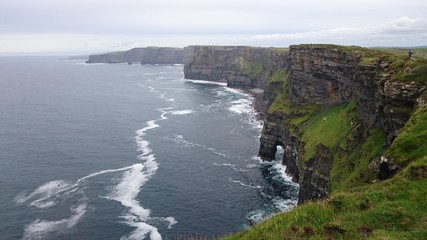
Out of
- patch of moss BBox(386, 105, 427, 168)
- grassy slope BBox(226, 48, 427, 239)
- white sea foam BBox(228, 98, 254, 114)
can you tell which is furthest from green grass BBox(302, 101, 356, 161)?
white sea foam BBox(228, 98, 254, 114)

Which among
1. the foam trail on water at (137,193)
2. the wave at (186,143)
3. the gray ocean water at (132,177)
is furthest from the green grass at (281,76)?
the foam trail on water at (137,193)

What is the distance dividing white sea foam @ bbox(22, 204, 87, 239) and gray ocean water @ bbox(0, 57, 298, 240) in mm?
161

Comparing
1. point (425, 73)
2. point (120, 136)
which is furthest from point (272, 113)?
point (425, 73)

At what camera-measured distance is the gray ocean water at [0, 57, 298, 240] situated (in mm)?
65375

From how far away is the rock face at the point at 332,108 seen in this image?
171 ft

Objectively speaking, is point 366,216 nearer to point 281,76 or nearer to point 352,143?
point 352,143

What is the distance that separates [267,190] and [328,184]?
17.4 metres

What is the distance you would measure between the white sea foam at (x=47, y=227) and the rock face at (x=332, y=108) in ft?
133

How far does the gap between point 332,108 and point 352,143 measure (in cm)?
2647

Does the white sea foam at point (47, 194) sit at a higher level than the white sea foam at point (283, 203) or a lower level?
higher

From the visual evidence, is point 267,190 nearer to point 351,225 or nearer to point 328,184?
point 328,184

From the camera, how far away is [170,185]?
8256 centimetres

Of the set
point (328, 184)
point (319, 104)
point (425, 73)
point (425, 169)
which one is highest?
point (425, 73)

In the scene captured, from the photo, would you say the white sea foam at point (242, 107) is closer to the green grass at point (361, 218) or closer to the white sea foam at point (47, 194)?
the white sea foam at point (47, 194)
